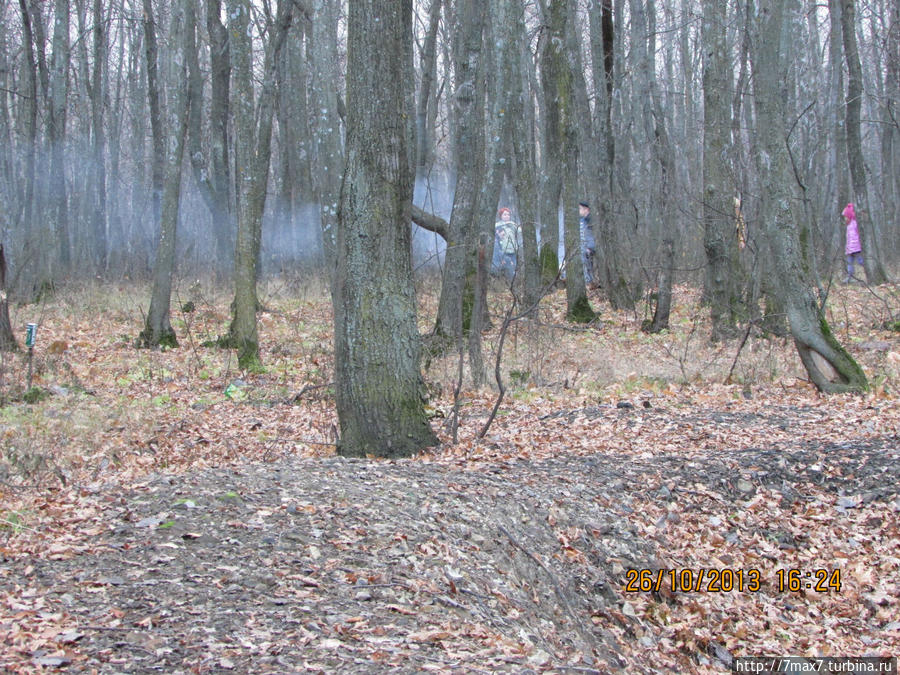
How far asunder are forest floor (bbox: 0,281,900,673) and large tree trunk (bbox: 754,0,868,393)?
33 centimetres

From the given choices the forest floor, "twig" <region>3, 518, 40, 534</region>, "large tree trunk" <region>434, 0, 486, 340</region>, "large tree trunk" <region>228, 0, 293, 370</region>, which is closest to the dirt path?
the forest floor

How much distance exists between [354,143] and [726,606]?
3.89 meters

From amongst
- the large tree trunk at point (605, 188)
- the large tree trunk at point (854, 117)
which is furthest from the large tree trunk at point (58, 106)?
the large tree trunk at point (854, 117)

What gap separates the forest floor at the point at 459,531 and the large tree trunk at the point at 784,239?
33cm

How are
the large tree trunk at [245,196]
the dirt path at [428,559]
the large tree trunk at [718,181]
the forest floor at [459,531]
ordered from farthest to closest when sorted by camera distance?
the large tree trunk at [718,181] < the large tree trunk at [245,196] < the forest floor at [459,531] < the dirt path at [428,559]

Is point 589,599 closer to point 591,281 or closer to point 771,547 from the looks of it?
point 771,547

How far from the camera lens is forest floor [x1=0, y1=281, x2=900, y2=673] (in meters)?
3.28

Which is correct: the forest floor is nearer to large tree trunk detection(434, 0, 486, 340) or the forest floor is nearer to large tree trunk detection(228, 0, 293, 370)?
large tree trunk detection(228, 0, 293, 370)

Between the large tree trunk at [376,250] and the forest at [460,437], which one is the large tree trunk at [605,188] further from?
the large tree trunk at [376,250]

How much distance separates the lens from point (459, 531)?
450 cm

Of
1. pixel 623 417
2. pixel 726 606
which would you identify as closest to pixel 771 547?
pixel 726 606

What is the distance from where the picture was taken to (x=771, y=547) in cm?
519

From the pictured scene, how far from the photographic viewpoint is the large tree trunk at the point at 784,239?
828cm

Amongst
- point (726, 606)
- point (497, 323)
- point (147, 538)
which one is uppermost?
point (497, 323)
